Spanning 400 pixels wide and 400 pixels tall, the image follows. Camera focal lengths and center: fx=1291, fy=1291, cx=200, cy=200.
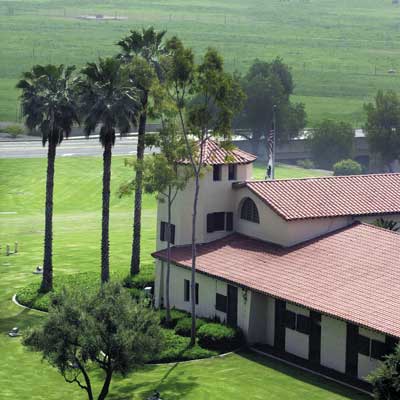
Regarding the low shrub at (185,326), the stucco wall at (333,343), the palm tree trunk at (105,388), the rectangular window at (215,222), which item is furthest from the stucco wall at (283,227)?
the palm tree trunk at (105,388)

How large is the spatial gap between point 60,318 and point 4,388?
23.9ft

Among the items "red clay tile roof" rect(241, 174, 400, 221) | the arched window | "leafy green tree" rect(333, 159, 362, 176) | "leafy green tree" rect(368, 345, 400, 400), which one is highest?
"red clay tile roof" rect(241, 174, 400, 221)

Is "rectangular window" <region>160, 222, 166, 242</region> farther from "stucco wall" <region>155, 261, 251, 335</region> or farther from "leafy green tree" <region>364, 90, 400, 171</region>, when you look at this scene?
"leafy green tree" <region>364, 90, 400, 171</region>

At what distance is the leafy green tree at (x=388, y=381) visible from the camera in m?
49.4

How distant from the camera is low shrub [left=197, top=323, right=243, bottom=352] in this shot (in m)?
65.8

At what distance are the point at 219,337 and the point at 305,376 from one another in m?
6.27

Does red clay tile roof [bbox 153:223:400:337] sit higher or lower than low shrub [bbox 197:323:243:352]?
higher

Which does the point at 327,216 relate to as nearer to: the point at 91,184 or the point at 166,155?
the point at 166,155

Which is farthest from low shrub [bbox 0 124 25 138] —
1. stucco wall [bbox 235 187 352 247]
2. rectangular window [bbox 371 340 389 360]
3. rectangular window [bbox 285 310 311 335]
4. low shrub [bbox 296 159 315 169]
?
rectangular window [bbox 371 340 389 360]

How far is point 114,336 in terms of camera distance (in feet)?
177

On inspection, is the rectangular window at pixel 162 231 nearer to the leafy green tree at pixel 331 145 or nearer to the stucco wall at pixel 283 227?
the stucco wall at pixel 283 227

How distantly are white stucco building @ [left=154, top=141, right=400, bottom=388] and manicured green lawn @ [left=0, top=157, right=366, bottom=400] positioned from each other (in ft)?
7.57

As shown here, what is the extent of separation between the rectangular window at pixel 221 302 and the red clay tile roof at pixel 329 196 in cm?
573

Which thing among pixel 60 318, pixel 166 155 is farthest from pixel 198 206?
pixel 60 318
